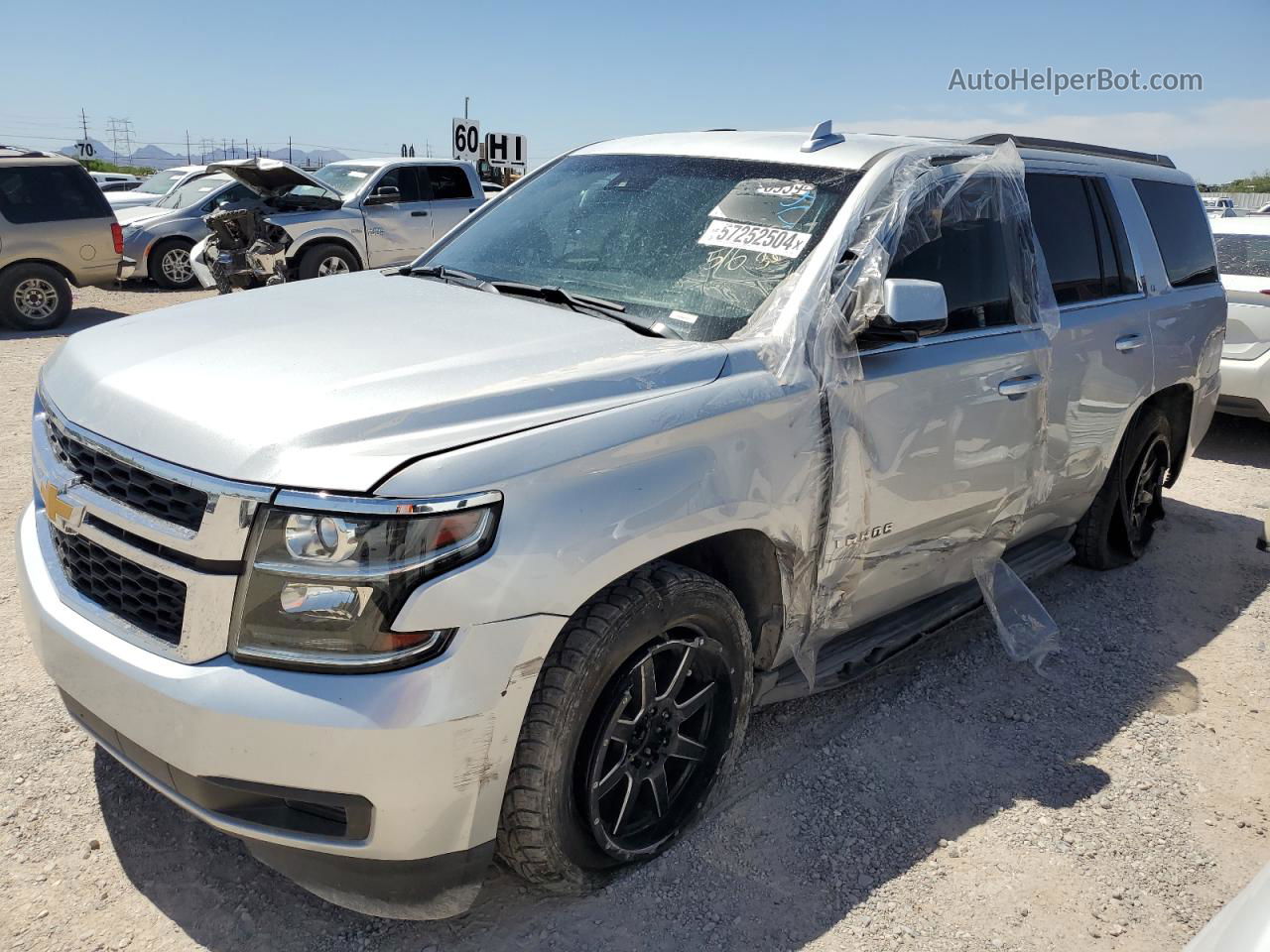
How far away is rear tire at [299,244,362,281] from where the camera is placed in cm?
1267

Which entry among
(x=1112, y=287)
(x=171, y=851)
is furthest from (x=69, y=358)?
(x=1112, y=287)

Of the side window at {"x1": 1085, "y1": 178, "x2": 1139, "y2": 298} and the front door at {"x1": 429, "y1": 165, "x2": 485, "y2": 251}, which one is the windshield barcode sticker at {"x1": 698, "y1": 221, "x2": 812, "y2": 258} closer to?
the side window at {"x1": 1085, "y1": 178, "x2": 1139, "y2": 298}

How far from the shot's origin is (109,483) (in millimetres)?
2385

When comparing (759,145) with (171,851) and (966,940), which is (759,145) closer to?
(966,940)

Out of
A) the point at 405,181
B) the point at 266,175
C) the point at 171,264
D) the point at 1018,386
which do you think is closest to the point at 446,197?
the point at 405,181

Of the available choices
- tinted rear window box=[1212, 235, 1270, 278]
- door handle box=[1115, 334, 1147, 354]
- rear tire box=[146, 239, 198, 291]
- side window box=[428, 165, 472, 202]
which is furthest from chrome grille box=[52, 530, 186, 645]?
rear tire box=[146, 239, 198, 291]

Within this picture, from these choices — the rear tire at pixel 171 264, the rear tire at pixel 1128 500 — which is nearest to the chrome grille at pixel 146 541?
the rear tire at pixel 1128 500

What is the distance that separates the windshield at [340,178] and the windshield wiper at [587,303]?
1055 centimetres

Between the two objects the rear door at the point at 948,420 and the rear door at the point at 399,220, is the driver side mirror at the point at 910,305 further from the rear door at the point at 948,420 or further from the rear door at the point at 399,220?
the rear door at the point at 399,220

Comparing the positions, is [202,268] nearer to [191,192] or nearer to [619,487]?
[191,192]

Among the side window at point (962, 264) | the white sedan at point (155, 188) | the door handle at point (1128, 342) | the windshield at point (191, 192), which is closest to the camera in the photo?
the side window at point (962, 264)

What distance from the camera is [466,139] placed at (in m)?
21.7

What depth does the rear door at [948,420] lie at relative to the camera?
3.15 meters

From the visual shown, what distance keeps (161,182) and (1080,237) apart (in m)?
17.1
